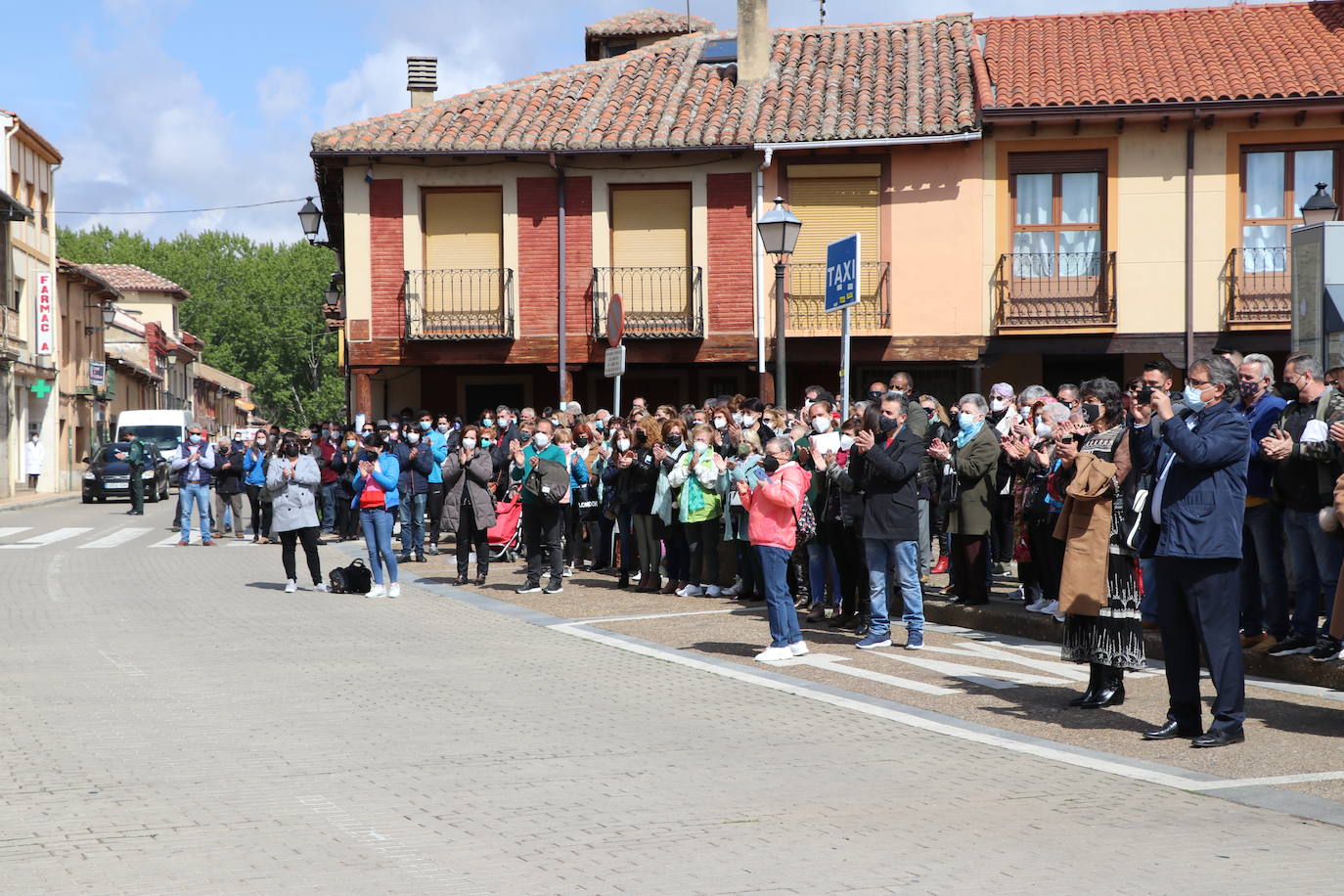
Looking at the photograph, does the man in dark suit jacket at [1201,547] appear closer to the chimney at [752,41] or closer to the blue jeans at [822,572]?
the blue jeans at [822,572]

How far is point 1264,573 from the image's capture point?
970cm

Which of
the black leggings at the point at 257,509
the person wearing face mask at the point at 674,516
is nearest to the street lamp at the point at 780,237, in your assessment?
the person wearing face mask at the point at 674,516

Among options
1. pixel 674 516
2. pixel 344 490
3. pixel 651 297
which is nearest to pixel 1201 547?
pixel 674 516

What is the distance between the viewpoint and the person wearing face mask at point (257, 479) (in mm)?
23594

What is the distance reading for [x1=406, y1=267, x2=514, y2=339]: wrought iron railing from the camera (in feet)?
87.9

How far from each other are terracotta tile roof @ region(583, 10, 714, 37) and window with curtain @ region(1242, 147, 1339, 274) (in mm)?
14567

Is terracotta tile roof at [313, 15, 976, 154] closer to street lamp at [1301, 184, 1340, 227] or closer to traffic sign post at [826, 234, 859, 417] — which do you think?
street lamp at [1301, 184, 1340, 227]

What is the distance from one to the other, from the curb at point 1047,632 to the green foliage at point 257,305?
247ft

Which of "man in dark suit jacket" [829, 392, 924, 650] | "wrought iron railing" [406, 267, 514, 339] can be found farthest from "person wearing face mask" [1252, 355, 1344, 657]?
"wrought iron railing" [406, 267, 514, 339]

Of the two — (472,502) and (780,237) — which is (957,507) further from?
(472,502)

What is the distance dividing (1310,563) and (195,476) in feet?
58.4

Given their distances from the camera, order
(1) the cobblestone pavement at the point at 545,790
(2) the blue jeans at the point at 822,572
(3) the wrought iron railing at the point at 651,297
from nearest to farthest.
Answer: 1. (1) the cobblestone pavement at the point at 545,790
2. (2) the blue jeans at the point at 822,572
3. (3) the wrought iron railing at the point at 651,297

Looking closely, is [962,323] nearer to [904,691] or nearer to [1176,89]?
[1176,89]

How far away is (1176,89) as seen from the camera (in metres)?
24.9
